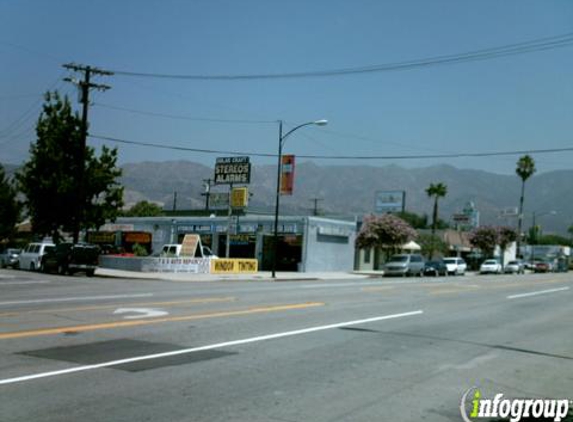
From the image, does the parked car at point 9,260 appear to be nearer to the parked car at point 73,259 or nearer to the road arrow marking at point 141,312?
the parked car at point 73,259

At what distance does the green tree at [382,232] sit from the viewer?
184ft

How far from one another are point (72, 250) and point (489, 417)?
105 feet

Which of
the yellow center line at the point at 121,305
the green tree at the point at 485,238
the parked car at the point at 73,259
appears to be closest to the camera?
the yellow center line at the point at 121,305

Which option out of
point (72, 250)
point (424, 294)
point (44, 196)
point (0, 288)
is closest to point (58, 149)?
point (44, 196)

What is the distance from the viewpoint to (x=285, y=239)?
5347 cm

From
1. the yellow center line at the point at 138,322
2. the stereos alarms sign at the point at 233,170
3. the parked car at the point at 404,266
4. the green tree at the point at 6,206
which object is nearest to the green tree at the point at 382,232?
the parked car at the point at 404,266

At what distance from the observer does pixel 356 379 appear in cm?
926

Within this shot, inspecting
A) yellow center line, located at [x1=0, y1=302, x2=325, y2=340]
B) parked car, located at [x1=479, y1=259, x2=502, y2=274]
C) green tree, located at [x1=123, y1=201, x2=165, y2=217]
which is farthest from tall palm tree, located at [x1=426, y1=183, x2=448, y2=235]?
yellow center line, located at [x1=0, y1=302, x2=325, y2=340]

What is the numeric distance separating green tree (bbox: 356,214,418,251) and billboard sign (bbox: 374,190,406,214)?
2853 cm

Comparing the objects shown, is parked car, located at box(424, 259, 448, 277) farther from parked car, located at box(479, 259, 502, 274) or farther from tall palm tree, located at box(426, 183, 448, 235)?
tall palm tree, located at box(426, 183, 448, 235)

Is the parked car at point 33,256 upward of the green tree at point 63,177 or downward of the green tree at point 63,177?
downward

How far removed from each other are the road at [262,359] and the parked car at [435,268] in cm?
3734

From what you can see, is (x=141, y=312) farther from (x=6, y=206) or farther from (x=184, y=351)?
(x=6, y=206)
